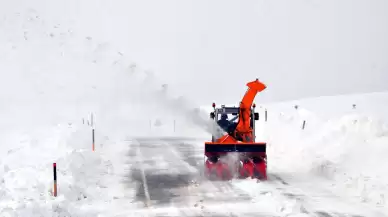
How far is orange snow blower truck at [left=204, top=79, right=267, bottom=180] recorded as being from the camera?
14.1 metres

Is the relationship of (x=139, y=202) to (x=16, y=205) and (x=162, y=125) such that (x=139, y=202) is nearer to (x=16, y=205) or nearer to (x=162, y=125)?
(x=16, y=205)

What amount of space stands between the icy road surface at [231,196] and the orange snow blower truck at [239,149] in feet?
1.92

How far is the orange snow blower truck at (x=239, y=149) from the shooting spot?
14.1 m

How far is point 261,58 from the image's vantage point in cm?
13538

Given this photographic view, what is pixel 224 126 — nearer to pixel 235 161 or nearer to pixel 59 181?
pixel 235 161

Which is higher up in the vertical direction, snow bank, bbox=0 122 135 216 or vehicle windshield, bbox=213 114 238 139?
vehicle windshield, bbox=213 114 238 139

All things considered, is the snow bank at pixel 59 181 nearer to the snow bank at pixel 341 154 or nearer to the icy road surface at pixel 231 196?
the icy road surface at pixel 231 196

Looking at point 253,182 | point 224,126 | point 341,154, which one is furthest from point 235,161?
point 341,154

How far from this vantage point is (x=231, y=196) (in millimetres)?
11516

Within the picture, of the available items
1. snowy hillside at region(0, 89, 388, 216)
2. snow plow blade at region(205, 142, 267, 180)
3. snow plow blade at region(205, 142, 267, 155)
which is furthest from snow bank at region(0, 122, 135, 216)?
snow plow blade at region(205, 142, 267, 155)

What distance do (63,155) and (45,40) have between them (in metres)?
59.4

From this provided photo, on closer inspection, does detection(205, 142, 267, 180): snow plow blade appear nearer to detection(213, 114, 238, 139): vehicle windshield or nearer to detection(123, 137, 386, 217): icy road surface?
detection(123, 137, 386, 217): icy road surface

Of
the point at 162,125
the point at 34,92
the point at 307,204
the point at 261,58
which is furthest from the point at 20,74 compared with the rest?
the point at 261,58

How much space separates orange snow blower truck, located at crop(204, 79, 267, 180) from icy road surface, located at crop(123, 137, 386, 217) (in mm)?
585
